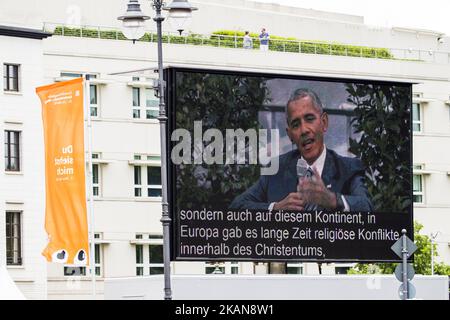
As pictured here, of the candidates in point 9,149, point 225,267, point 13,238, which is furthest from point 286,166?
point 225,267

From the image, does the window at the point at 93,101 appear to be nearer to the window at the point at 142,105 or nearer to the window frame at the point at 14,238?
the window at the point at 142,105

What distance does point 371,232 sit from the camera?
3450cm

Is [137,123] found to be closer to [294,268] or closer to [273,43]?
[273,43]

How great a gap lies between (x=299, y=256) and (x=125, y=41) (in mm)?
29869

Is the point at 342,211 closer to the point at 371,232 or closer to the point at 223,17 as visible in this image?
the point at 371,232

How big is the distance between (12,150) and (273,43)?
17.6 m

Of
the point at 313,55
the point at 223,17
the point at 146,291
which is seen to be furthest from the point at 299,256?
the point at 223,17

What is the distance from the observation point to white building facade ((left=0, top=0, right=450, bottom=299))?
195ft

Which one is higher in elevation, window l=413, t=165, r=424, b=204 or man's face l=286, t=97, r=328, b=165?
man's face l=286, t=97, r=328, b=165

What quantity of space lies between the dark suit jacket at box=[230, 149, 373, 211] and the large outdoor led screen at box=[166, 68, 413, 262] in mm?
25

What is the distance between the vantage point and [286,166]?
34.3m

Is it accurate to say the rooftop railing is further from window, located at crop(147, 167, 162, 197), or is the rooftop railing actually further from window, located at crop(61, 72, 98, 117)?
window, located at crop(147, 167, 162, 197)

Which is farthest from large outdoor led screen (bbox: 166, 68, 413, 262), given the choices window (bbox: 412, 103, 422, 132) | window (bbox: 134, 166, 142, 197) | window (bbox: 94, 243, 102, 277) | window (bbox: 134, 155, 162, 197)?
window (bbox: 412, 103, 422, 132)
